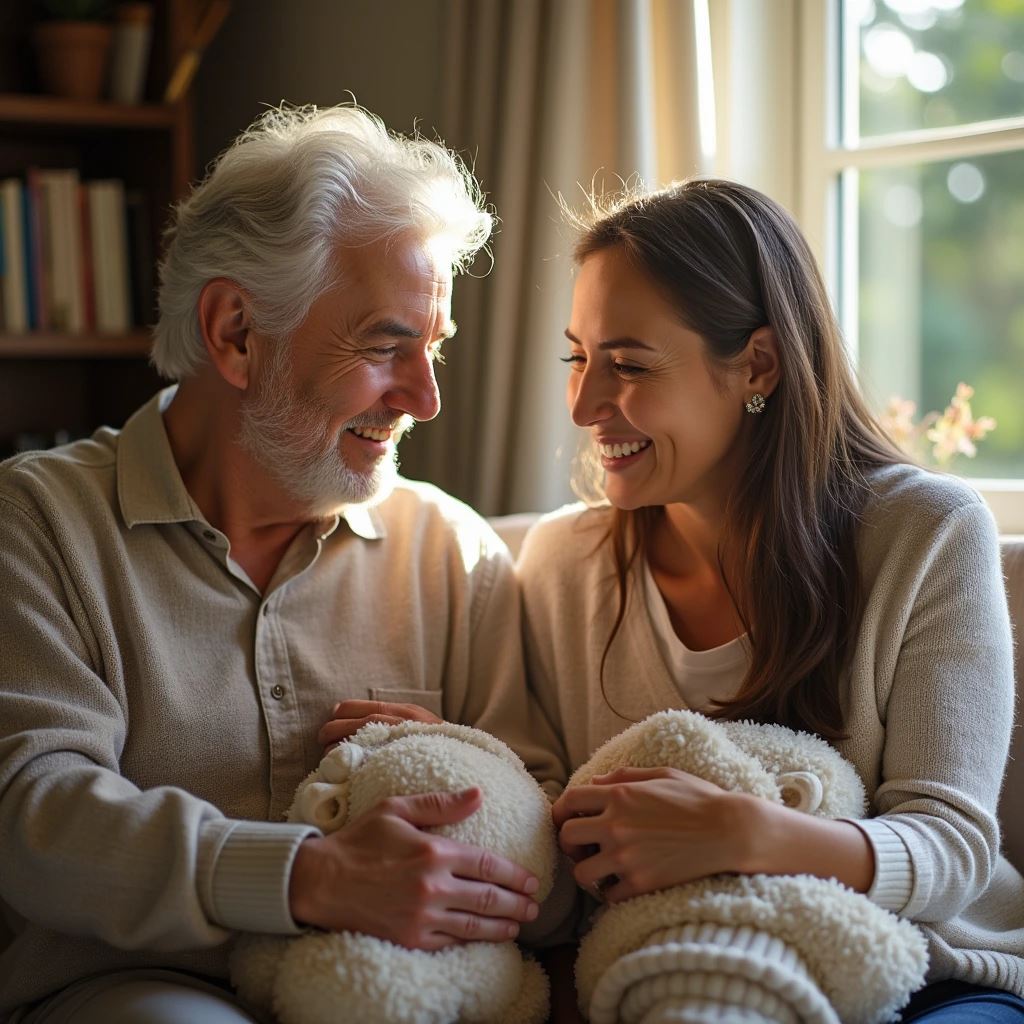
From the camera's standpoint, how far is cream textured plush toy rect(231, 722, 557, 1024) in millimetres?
1264

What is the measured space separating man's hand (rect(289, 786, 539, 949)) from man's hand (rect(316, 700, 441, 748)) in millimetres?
211

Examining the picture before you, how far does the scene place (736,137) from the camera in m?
2.38

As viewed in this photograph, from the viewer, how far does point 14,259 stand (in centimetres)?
286

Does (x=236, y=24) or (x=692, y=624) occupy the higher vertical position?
(x=236, y=24)

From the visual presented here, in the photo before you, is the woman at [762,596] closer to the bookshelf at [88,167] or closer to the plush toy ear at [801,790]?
the plush toy ear at [801,790]

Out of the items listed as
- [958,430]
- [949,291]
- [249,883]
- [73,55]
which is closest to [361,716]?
[249,883]

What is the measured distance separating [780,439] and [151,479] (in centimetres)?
84

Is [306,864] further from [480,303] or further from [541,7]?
[541,7]

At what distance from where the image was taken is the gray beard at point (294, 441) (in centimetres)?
170

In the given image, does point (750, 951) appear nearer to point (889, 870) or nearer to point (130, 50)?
point (889, 870)

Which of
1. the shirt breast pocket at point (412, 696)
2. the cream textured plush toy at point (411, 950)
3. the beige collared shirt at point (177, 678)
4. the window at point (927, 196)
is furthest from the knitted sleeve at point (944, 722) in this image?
the window at point (927, 196)

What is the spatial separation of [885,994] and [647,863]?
0.27 m

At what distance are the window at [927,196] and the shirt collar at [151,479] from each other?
4.16 feet

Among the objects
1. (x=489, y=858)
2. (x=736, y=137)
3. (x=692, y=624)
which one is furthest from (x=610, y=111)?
(x=489, y=858)
